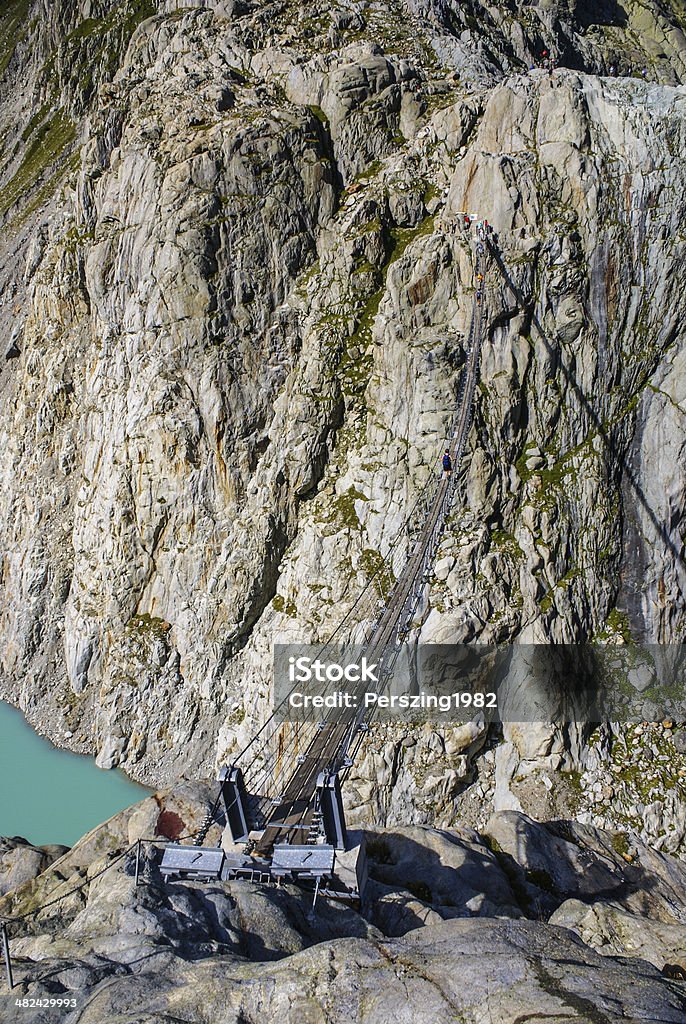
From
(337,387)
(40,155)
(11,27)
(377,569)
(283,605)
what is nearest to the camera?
(377,569)

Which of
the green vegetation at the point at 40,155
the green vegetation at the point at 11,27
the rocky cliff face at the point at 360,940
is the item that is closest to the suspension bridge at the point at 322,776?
the rocky cliff face at the point at 360,940

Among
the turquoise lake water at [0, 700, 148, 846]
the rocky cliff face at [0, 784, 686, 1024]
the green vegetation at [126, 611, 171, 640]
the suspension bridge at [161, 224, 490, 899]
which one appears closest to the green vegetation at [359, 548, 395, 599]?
the suspension bridge at [161, 224, 490, 899]

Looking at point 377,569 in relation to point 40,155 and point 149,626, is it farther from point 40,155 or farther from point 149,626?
point 40,155

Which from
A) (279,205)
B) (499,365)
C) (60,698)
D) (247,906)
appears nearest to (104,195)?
(279,205)

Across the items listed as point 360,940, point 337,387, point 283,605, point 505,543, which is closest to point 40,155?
point 337,387

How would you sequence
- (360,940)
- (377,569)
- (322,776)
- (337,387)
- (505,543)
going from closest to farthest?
(360,940) → (322,776) → (505,543) → (377,569) → (337,387)

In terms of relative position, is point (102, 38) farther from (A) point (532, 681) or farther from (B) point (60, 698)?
(A) point (532, 681)

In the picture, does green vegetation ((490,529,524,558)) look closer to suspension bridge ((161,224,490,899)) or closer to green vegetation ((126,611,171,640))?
suspension bridge ((161,224,490,899))
